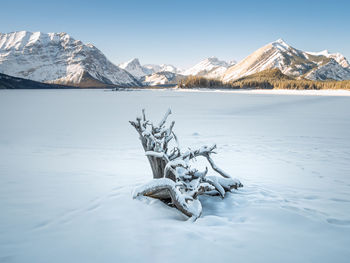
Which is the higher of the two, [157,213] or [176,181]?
[176,181]

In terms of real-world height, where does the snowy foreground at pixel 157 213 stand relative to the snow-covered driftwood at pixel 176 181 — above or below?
below

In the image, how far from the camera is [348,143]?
14.4 m

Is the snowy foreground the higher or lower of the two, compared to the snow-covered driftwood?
lower

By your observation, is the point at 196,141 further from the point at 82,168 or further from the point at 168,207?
the point at 168,207

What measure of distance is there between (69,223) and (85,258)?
1.23 m

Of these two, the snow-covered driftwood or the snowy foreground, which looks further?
the snow-covered driftwood

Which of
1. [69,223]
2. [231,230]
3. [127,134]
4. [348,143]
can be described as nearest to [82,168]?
[69,223]

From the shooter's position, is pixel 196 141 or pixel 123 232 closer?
pixel 123 232

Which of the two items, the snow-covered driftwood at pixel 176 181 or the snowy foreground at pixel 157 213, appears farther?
the snow-covered driftwood at pixel 176 181

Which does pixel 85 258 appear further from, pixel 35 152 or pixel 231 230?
pixel 35 152

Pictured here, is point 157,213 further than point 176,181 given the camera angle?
No

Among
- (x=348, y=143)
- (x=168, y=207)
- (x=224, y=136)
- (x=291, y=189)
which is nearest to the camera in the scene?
(x=168, y=207)

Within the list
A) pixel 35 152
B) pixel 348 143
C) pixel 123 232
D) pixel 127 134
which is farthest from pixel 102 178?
pixel 348 143

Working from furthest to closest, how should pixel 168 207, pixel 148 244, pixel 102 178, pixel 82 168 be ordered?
pixel 82 168 → pixel 102 178 → pixel 168 207 → pixel 148 244
